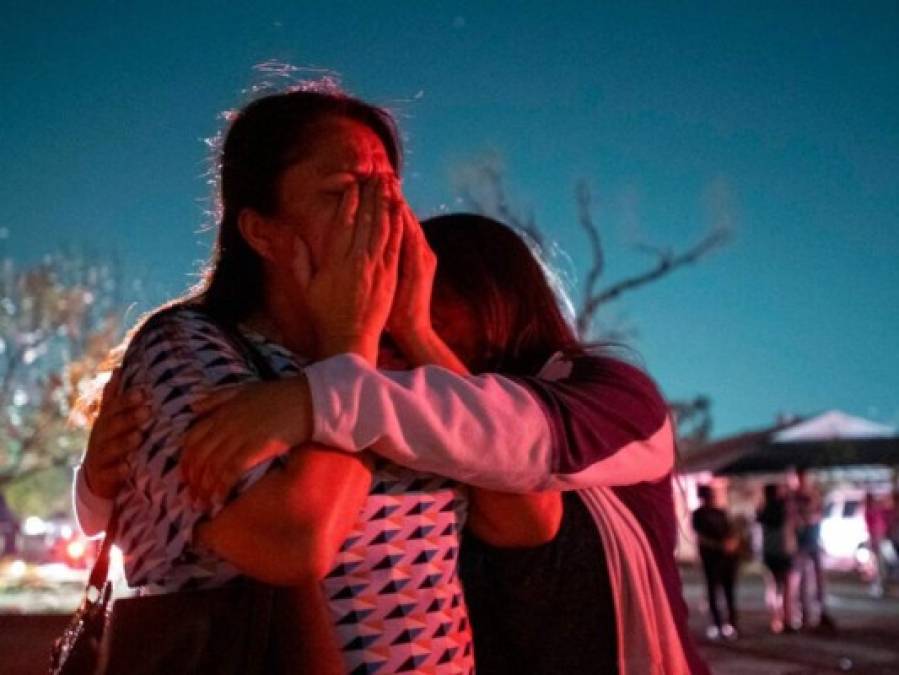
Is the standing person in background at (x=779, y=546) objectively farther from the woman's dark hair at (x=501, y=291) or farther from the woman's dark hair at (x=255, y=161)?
the woman's dark hair at (x=255, y=161)

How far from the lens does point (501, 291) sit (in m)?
2.25

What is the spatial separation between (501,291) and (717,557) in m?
10.0

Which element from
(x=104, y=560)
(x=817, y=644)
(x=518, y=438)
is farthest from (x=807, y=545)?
(x=104, y=560)

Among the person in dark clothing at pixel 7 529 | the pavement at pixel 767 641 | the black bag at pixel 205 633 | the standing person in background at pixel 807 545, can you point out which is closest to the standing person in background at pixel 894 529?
the pavement at pixel 767 641

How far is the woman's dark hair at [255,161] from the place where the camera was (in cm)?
172

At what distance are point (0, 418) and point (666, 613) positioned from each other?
2869 centimetres

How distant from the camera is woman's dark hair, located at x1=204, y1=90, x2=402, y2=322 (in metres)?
1.72

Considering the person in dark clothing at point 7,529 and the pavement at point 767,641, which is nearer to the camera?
the pavement at point 767,641

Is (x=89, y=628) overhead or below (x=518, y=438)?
below

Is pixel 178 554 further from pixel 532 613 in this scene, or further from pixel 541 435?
pixel 532 613

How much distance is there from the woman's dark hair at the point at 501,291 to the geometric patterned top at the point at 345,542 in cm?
62

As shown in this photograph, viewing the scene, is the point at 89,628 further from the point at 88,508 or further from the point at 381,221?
the point at 381,221

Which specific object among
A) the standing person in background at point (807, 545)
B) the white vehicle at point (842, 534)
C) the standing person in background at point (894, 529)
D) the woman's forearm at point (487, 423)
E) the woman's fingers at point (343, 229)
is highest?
the woman's fingers at point (343, 229)

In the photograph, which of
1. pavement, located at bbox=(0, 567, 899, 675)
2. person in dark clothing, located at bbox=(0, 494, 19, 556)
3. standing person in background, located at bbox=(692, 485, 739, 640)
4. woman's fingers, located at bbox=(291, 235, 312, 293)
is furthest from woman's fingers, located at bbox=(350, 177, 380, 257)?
person in dark clothing, located at bbox=(0, 494, 19, 556)
